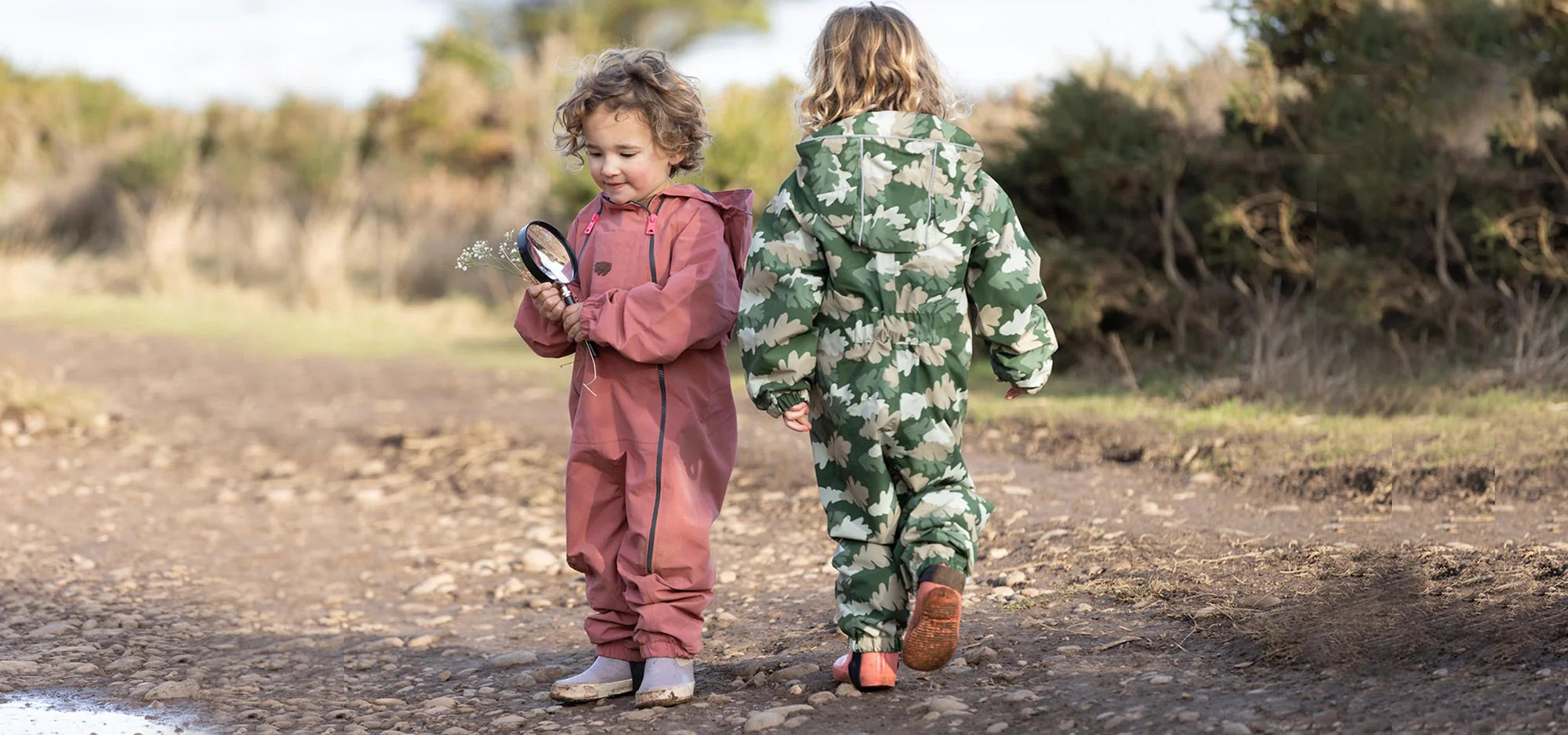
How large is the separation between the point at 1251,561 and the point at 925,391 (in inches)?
68.4

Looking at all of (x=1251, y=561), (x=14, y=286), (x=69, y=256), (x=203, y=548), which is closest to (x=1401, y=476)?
(x=1251, y=561)

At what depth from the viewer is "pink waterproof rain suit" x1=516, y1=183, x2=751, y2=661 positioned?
3486 millimetres

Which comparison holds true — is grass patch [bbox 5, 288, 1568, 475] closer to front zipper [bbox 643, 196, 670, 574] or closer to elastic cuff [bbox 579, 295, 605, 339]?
front zipper [bbox 643, 196, 670, 574]

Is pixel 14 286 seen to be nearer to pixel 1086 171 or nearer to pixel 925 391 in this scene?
pixel 1086 171

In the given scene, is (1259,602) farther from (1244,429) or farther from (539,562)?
(1244,429)

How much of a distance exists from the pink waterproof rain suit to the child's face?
0.05m

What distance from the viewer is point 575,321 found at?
350cm

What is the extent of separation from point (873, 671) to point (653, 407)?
0.85 m

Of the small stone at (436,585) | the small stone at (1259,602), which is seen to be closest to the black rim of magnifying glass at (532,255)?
the small stone at (1259,602)

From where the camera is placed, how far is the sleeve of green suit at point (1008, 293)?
132 inches

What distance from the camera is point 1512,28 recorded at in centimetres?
802

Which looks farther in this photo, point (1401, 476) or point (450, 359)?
point (450, 359)

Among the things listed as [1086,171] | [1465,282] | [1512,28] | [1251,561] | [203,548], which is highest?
[1512,28]

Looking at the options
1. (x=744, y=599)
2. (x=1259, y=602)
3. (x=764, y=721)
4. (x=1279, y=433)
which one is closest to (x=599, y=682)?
(x=764, y=721)
